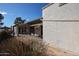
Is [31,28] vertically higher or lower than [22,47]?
higher

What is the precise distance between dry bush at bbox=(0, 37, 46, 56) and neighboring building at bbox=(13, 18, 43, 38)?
0.38ft

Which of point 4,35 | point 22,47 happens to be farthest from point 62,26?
point 4,35

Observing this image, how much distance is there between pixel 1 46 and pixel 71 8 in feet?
4.13

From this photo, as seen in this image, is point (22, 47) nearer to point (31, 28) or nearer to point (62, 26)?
point (31, 28)

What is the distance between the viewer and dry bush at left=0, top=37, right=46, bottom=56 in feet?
12.3

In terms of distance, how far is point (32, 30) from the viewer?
12.4ft

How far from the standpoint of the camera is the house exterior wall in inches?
147

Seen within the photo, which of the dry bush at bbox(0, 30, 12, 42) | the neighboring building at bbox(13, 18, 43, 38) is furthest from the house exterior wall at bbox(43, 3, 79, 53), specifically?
the dry bush at bbox(0, 30, 12, 42)

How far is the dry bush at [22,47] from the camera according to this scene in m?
3.75

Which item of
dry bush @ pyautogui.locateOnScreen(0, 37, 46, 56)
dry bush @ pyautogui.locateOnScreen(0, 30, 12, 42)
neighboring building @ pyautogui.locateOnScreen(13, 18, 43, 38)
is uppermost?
neighboring building @ pyautogui.locateOnScreen(13, 18, 43, 38)

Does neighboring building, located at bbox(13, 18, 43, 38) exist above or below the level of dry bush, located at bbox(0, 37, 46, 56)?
above

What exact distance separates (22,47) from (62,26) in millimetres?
720

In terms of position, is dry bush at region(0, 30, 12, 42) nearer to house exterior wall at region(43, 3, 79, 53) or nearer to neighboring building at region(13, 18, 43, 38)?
neighboring building at region(13, 18, 43, 38)

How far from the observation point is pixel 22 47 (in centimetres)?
376
